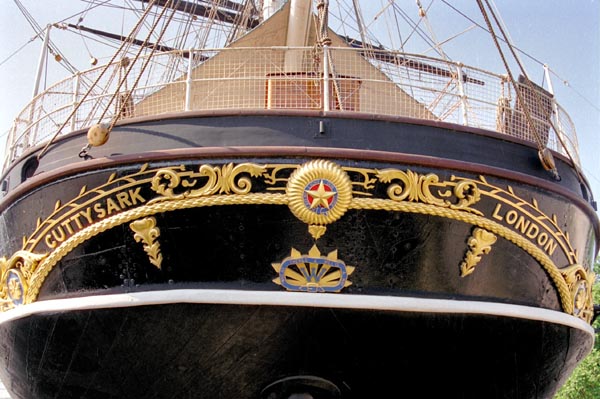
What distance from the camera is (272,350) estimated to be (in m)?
5.76

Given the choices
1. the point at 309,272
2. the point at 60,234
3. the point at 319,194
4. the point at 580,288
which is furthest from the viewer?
the point at 580,288

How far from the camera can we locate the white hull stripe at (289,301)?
550cm

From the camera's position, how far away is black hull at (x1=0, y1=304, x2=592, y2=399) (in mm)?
5688

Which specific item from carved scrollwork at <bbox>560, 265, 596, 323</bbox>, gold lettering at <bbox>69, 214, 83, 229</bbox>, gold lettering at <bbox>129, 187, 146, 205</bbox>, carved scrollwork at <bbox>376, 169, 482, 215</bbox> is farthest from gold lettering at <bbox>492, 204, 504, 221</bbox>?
gold lettering at <bbox>69, 214, 83, 229</bbox>

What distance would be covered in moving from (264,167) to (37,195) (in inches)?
95.3

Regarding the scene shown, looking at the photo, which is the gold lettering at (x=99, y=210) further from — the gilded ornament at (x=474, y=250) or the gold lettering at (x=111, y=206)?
the gilded ornament at (x=474, y=250)

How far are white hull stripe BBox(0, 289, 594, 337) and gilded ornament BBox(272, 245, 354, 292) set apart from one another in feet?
0.25

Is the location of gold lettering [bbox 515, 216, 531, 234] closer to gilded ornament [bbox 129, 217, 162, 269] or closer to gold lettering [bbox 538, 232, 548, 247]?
gold lettering [bbox 538, 232, 548, 247]

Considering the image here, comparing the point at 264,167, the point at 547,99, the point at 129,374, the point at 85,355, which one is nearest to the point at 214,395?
the point at 129,374

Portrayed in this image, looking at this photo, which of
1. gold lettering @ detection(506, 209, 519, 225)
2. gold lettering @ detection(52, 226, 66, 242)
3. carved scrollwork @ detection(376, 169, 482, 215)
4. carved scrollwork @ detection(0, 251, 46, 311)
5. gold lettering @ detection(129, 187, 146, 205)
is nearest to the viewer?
carved scrollwork @ detection(376, 169, 482, 215)

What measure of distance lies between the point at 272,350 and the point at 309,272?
2.61ft

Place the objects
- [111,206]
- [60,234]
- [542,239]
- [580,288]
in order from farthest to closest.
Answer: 1. [580,288]
2. [542,239]
3. [60,234]
4. [111,206]

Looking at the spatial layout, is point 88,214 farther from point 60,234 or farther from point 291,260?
point 291,260

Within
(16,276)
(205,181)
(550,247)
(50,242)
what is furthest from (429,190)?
(16,276)
